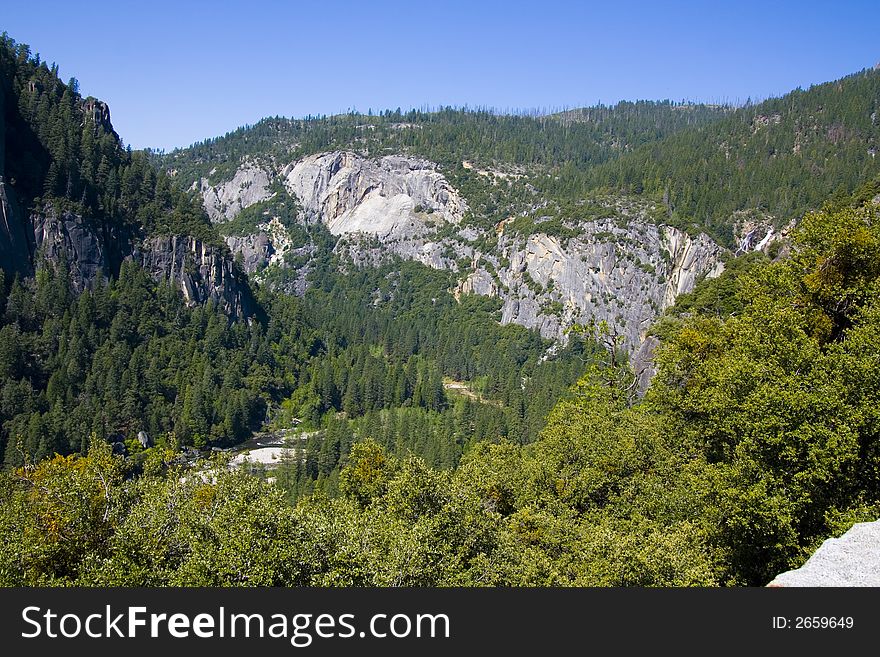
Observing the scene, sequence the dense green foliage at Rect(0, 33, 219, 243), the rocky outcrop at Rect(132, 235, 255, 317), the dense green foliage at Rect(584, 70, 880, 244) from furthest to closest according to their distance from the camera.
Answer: the dense green foliage at Rect(584, 70, 880, 244) → the rocky outcrop at Rect(132, 235, 255, 317) → the dense green foliage at Rect(0, 33, 219, 243)

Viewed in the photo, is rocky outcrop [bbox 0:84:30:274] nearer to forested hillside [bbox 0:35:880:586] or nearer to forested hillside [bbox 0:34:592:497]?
forested hillside [bbox 0:35:880:586]

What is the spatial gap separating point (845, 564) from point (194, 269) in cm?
14590

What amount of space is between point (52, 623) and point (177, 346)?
120253mm

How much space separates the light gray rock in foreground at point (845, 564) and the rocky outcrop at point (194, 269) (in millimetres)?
141027

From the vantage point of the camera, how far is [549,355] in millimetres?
154875

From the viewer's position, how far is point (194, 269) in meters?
142

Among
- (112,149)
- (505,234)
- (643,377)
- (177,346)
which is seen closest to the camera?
(643,377)

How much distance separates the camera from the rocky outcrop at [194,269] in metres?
137

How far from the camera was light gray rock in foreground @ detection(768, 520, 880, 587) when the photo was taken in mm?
12883

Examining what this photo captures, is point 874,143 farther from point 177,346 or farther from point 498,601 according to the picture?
point 498,601

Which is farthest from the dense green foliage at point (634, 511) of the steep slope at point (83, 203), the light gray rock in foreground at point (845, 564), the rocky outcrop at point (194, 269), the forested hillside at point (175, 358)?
the rocky outcrop at point (194, 269)

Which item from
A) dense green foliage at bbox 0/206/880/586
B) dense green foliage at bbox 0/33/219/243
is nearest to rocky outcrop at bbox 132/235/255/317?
dense green foliage at bbox 0/33/219/243

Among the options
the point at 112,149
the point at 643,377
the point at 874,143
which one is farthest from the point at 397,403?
the point at 874,143

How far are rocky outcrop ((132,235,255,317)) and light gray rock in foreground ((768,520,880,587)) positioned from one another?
141m
